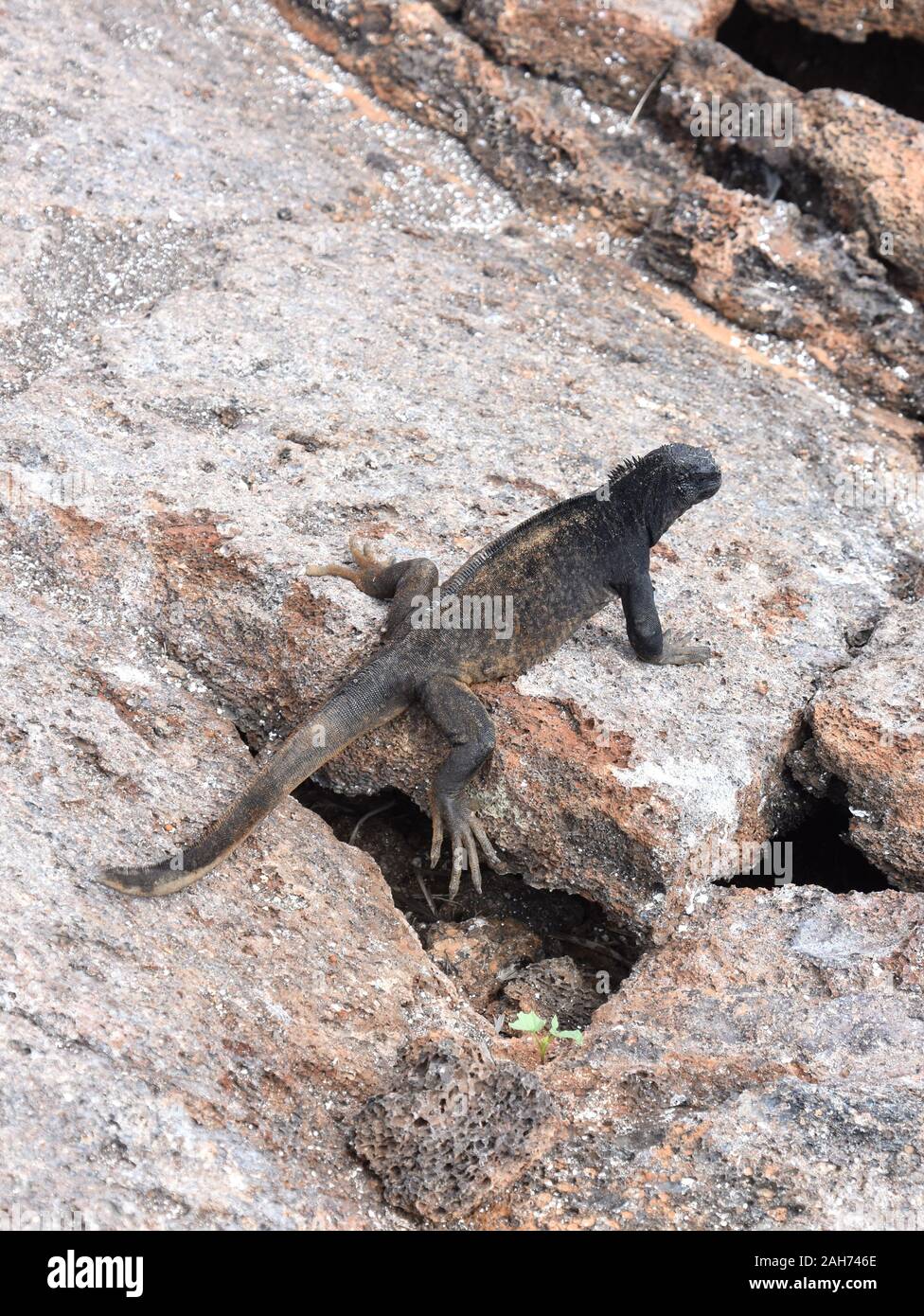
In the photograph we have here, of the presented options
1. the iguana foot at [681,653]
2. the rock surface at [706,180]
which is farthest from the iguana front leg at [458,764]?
the rock surface at [706,180]

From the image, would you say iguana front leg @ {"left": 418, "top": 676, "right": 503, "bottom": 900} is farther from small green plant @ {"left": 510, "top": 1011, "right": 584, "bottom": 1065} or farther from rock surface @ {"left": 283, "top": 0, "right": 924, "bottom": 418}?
rock surface @ {"left": 283, "top": 0, "right": 924, "bottom": 418}

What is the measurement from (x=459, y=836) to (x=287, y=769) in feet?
2.19

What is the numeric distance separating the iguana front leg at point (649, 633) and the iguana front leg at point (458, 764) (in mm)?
672

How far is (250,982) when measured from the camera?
3340mm

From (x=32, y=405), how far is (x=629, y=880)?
2.92 metres

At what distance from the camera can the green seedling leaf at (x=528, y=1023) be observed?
361 cm

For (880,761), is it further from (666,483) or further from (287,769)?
(287,769)

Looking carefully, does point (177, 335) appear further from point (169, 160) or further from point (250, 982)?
point (250, 982)

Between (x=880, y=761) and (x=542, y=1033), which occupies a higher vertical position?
(x=880, y=761)

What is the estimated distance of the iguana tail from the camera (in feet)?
11.1

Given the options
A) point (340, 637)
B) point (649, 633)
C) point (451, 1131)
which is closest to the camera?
point (451, 1131)

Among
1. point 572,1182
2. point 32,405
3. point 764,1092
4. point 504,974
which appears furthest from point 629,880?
point 32,405

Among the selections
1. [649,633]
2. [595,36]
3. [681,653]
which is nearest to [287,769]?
[649,633]

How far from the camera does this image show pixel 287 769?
379 cm
